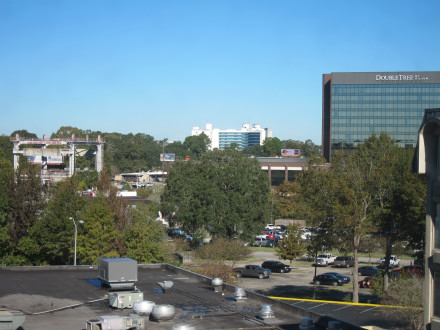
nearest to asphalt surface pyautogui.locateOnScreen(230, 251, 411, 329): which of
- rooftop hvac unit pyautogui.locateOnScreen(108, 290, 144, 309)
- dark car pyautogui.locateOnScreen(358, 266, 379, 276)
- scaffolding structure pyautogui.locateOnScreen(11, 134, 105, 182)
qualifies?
dark car pyautogui.locateOnScreen(358, 266, 379, 276)

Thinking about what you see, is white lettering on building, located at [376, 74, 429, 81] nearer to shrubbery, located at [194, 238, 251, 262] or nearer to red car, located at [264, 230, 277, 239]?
red car, located at [264, 230, 277, 239]

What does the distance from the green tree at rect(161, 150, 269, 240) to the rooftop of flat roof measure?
33136 mm

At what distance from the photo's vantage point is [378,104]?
413 ft

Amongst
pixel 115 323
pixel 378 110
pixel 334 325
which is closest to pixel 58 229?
pixel 115 323

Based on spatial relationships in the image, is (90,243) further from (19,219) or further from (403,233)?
(403,233)

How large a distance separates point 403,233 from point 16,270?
1096 inches

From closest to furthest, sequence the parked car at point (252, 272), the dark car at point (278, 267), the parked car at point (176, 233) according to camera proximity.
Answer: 1. the parked car at point (252, 272)
2. the dark car at point (278, 267)
3. the parked car at point (176, 233)

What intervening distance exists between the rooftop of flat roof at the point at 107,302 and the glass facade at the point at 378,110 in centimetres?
10252

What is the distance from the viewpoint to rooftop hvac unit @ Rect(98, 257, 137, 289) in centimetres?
2208

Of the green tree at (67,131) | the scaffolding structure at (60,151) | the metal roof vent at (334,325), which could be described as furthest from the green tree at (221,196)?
the green tree at (67,131)

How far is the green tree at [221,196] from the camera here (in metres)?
62.8

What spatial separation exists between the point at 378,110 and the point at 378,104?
4.48 feet

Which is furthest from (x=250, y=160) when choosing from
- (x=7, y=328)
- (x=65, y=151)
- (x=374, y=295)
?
(x=65, y=151)

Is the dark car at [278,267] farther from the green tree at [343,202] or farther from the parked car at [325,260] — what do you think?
the green tree at [343,202]
